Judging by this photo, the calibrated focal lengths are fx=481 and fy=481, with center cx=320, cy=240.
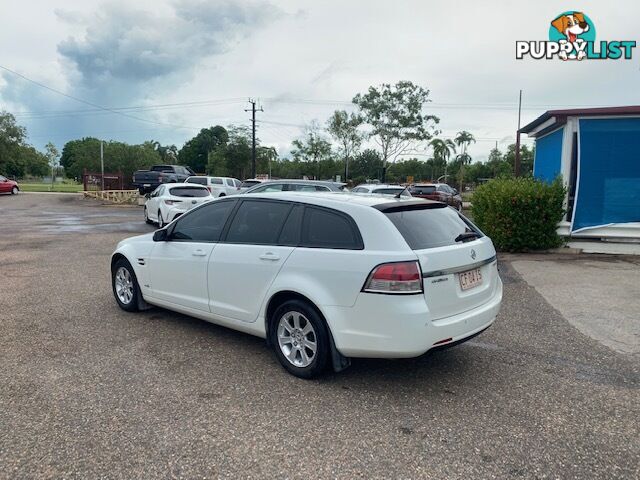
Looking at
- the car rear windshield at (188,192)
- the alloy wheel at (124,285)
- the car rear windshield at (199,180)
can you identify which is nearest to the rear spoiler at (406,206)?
the alloy wheel at (124,285)

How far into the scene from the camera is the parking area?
9.24 feet

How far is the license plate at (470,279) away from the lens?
378 cm

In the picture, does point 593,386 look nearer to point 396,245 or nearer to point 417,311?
point 417,311

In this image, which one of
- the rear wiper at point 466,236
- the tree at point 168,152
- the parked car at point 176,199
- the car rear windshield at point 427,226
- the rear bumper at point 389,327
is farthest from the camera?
the tree at point 168,152

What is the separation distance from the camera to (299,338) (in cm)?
397

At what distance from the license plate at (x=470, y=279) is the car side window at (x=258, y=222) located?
1.59 m

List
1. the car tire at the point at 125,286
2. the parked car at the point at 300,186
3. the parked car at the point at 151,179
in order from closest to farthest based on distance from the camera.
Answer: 1. the car tire at the point at 125,286
2. the parked car at the point at 300,186
3. the parked car at the point at 151,179

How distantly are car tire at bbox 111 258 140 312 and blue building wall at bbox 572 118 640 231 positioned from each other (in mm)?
9373

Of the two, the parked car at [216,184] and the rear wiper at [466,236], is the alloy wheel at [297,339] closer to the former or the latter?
the rear wiper at [466,236]

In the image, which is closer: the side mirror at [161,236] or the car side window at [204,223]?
the car side window at [204,223]

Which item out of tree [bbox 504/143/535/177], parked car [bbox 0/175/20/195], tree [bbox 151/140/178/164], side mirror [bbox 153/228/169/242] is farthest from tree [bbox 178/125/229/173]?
side mirror [bbox 153/228/169/242]

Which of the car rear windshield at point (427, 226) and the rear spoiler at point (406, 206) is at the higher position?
the rear spoiler at point (406, 206)

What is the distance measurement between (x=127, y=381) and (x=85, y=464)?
1120 millimetres

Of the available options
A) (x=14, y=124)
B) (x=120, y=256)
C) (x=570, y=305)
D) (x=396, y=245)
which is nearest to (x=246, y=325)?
(x=396, y=245)
